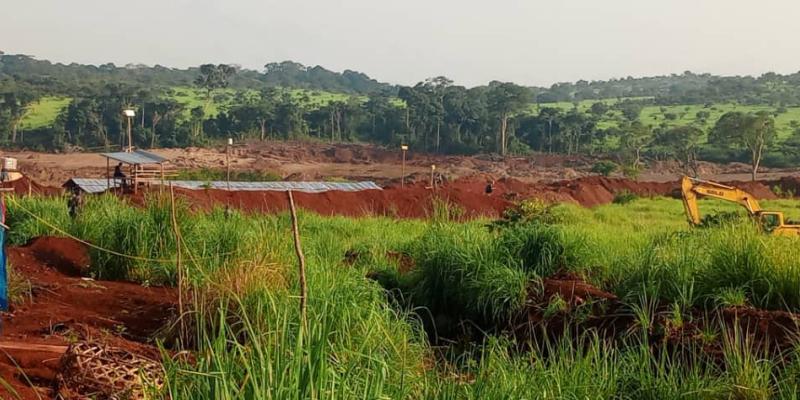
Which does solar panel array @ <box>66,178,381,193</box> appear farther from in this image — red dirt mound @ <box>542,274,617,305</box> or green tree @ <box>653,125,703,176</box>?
green tree @ <box>653,125,703,176</box>

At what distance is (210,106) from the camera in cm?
7600

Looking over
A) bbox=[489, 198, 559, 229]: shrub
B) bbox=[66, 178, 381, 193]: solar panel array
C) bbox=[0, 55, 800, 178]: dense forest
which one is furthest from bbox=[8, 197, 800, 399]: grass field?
bbox=[0, 55, 800, 178]: dense forest

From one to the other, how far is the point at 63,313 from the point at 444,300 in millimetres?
4181

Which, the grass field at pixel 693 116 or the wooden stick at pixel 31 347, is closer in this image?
the wooden stick at pixel 31 347

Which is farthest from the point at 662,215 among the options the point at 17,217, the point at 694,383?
the point at 694,383

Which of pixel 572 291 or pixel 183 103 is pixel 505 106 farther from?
pixel 572 291

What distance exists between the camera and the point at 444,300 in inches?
370

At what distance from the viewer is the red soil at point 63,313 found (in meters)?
5.05

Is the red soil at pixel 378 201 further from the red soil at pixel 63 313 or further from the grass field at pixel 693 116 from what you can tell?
the grass field at pixel 693 116

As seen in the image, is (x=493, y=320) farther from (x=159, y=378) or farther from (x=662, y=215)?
(x=662, y=215)

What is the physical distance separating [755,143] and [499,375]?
50.9 metres

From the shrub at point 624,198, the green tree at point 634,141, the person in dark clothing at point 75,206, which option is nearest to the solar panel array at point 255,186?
the shrub at point 624,198

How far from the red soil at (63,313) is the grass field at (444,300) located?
47cm

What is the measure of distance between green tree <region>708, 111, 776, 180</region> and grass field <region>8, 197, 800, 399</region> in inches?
1668
